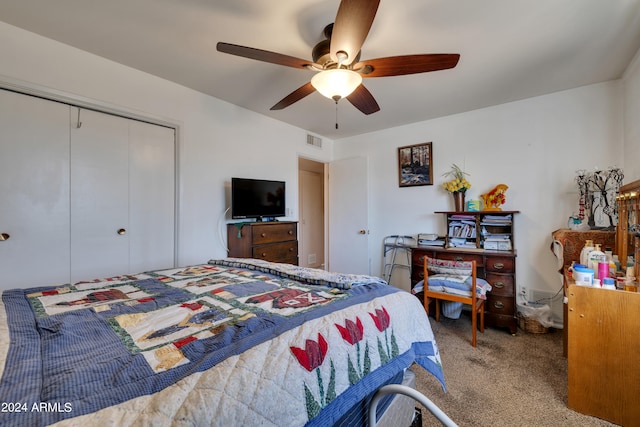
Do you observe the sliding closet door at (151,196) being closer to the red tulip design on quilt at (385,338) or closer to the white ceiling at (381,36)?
the white ceiling at (381,36)

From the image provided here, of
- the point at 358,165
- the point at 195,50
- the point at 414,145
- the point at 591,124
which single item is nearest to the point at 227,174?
the point at 195,50

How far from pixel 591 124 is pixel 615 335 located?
2198 mm

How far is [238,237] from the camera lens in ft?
9.86

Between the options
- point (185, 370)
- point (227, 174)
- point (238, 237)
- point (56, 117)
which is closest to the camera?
point (185, 370)

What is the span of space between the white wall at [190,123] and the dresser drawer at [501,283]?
2509 millimetres

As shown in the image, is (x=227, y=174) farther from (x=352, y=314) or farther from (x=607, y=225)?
(x=607, y=225)

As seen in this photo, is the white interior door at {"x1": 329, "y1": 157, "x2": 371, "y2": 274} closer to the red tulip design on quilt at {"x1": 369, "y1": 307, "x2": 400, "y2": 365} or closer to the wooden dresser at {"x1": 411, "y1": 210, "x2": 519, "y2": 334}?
the wooden dresser at {"x1": 411, "y1": 210, "x2": 519, "y2": 334}

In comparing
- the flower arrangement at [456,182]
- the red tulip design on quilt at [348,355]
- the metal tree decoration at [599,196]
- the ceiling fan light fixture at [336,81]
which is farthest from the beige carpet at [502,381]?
the ceiling fan light fixture at [336,81]

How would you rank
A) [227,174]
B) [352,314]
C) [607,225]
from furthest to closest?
[227,174] < [607,225] < [352,314]

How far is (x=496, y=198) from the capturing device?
3.15 meters

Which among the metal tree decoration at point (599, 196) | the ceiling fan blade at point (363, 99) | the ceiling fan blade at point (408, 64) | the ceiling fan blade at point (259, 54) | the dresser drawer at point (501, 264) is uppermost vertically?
the ceiling fan blade at point (259, 54)

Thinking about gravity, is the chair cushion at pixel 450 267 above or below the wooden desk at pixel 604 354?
above

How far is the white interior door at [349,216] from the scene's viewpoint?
166 inches

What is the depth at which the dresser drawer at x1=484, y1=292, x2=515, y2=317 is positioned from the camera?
2.76 m
